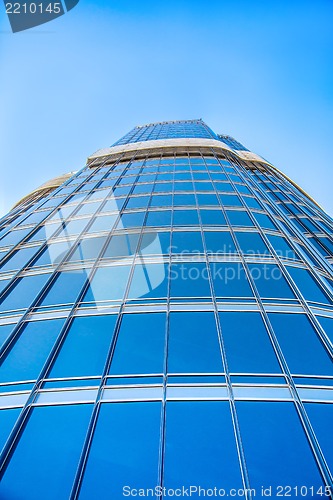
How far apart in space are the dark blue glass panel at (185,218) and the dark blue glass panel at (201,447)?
8.75 meters

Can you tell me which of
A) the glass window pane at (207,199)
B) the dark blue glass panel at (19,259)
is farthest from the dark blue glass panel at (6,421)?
the glass window pane at (207,199)

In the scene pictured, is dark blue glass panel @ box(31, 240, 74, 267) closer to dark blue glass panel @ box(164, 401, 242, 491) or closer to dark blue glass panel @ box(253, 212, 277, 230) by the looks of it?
dark blue glass panel @ box(164, 401, 242, 491)

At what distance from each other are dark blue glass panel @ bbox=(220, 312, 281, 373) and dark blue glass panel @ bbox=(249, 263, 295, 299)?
131cm

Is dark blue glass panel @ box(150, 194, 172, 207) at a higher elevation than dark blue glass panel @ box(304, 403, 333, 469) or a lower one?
higher

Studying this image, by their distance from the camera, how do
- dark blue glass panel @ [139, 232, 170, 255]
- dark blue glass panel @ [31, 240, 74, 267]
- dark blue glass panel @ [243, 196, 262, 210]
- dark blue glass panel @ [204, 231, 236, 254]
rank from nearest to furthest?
dark blue glass panel @ [204, 231, 236, 254] < dark blue glass panel @ [139, 232, 170, 255] < dark blue glass panel @ [31, 240, 74, 267] < dark blue glass panel @ [243, 196, 262, 210]

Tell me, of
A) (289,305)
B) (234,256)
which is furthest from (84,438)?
(234,256)

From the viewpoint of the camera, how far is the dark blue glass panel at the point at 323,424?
6.27 metres

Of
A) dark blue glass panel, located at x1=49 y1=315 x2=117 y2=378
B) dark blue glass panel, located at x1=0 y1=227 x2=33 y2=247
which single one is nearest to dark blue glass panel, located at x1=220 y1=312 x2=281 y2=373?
dark blue glass panel, located at x1=49 y1=315 x2=117 y2=378

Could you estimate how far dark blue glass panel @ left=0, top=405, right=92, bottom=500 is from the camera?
588 cm

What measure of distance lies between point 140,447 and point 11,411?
10.8ft

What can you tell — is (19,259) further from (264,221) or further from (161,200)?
(264,221)

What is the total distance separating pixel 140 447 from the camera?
20.9 ft

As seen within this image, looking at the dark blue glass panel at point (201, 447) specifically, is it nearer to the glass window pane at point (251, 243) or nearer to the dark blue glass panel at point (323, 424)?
the dark blue glass panel at point (323, 424)

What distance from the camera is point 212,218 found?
14.9 metres
